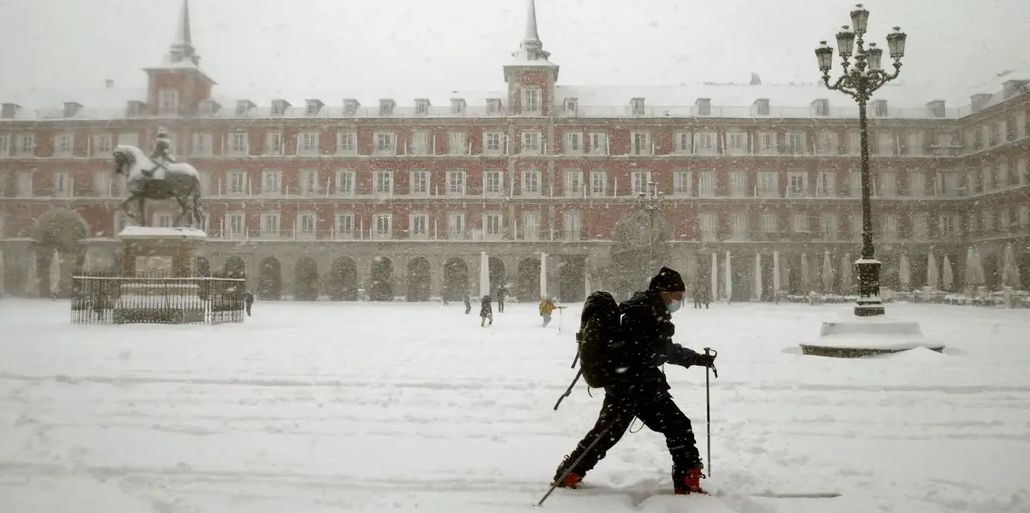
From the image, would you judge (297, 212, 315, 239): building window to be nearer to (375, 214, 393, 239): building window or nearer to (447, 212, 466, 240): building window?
(375, 214, 393, 239): building window

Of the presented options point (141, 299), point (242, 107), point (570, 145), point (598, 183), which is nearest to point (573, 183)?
point (598, 183)

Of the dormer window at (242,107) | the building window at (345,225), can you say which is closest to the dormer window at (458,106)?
the building window at (345,225)

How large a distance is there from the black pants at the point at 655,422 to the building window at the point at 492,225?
4013 cm

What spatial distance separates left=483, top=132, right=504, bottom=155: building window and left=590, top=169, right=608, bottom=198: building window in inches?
252

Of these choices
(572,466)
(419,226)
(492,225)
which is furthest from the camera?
(419,226)

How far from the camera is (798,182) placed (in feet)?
148

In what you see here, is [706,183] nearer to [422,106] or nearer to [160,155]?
[422,106]

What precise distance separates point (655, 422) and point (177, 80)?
50.5 meters

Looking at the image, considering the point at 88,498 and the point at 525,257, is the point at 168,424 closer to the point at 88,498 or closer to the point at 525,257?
the point at 88,498

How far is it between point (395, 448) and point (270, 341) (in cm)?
973

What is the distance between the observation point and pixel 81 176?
4528cm

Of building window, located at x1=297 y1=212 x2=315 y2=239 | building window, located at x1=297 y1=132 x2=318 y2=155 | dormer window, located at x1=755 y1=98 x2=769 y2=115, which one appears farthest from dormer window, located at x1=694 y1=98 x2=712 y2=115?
building window, located at x1=297 y1=212 x2=315 y2=239

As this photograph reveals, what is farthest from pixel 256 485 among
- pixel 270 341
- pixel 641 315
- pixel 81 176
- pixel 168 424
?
pixel 81 176

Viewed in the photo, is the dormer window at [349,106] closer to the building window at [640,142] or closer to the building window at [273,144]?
the building window at [273,144]
